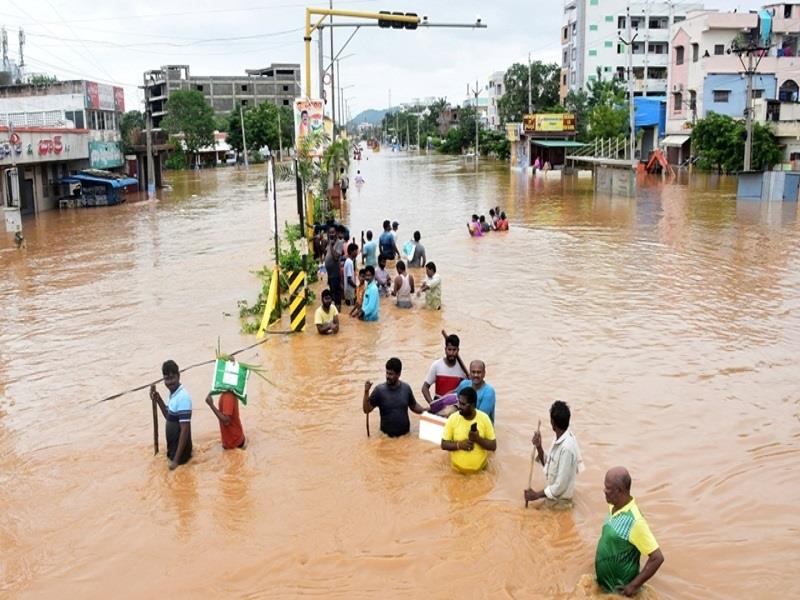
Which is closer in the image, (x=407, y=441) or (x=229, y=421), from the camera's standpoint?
(x=229, y=421)

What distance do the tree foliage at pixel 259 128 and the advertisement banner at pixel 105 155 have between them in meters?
42.5

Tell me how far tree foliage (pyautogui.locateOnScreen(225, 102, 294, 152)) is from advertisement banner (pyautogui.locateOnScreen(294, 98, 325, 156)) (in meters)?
72.8

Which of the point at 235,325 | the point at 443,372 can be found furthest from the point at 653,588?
the point at 235,325

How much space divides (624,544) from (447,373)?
415 centimetres

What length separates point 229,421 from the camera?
9461 millimetres

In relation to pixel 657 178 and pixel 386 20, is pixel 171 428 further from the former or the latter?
pixel 657 178

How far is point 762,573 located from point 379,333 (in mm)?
9240

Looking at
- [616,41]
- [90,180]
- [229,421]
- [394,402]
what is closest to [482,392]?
[394,402]

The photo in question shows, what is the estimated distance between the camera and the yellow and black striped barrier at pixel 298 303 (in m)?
15.3

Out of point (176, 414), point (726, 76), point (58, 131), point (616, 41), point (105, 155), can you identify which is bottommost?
point (176, 414)

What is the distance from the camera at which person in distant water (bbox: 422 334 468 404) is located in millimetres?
9914

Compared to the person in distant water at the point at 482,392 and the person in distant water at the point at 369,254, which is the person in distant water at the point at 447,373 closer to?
the person in distant water at the point at 482,392

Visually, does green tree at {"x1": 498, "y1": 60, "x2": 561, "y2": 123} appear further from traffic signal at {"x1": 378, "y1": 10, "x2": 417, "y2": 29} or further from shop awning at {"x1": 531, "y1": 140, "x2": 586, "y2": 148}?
traffic signal at {"x1": 378, "y1": 10, "x2": 417, "y2": 29}

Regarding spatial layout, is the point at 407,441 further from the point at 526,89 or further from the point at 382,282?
the point at 526,89
